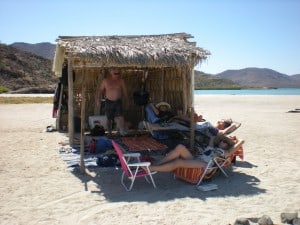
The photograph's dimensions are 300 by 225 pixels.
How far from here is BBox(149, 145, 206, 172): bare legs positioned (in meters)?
6.10

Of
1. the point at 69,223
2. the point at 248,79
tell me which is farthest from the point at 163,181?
the point at 248,79

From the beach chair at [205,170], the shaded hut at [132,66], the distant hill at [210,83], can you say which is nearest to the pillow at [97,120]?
the shaded hut at [132,66]

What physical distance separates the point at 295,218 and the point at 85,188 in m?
2.95

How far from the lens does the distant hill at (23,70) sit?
159 ft

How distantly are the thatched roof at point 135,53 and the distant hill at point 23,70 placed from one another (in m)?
38.2

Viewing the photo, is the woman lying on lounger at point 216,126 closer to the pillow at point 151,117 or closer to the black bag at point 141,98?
the pillow at point 151,117

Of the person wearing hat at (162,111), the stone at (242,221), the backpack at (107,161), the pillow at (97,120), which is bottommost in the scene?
the stone at (242,221)

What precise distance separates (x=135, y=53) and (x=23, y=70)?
49093 millimetres

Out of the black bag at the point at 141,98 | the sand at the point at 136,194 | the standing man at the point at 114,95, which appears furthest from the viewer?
the black bag at the point at 141,98

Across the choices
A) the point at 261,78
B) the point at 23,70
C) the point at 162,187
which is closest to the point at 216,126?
the point at 162,187

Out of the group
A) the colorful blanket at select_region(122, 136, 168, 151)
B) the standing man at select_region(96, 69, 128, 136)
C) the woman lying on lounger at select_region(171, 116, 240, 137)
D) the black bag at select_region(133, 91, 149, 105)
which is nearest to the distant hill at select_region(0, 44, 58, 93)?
the black bag at select_region(133, 91, 149, 105)

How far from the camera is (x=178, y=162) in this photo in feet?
20.2

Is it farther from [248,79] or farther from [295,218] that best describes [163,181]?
[248,79]

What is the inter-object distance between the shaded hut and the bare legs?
1.66 metres
